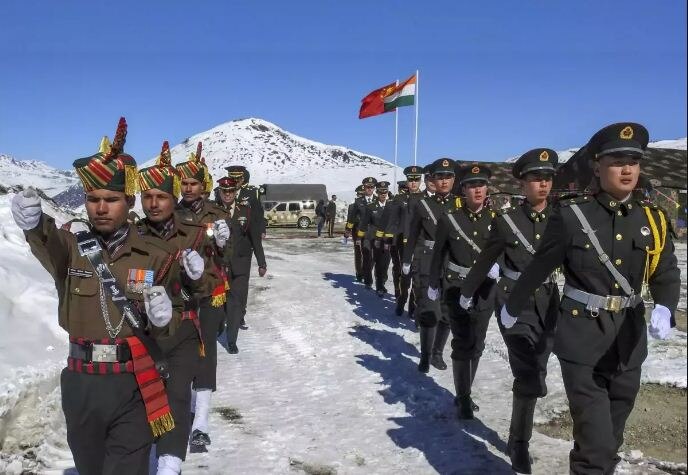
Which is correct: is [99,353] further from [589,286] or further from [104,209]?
[589,286]

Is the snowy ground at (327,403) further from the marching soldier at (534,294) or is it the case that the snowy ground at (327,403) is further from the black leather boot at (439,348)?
the marching soldier at (534,294)

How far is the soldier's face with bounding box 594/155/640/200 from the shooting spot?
3441mm

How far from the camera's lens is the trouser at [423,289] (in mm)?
6680

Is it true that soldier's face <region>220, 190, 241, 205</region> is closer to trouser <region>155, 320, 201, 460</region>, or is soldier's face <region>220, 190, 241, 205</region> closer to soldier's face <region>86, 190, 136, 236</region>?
trouser <region>155, 320, 201, 460</region>

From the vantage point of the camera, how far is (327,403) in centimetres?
591

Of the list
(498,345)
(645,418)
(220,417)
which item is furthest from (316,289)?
(645,418)

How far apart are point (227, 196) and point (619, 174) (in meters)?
4.90

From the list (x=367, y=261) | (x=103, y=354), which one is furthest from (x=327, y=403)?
(x=367, y=261)

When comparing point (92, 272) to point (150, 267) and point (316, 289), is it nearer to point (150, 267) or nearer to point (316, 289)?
point (150, 267)

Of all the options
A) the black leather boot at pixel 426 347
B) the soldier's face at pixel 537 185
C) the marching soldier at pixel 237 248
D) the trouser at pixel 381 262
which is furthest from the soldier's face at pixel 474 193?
the trouser at pixel 381 262

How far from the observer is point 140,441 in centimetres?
291

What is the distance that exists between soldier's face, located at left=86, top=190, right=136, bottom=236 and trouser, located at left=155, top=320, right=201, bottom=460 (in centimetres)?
105

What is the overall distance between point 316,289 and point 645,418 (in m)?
7.06

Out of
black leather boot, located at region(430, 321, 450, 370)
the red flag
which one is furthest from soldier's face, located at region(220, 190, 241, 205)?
the red flag
